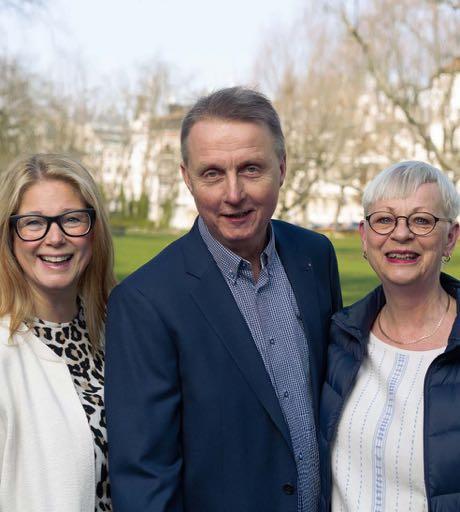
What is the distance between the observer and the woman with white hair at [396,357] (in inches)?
117

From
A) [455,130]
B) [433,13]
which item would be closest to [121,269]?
[433,13]

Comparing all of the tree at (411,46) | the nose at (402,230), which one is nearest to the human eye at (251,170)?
the nose at (402,230)

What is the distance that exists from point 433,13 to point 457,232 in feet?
90.2

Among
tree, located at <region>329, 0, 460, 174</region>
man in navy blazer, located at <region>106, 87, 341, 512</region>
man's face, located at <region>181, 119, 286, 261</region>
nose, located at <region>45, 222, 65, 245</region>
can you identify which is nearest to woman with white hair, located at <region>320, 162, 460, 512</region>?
man in navy blazer, located at <region>106, 87, 341, 512</region>

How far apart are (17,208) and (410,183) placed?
158 cm

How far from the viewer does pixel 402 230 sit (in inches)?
127

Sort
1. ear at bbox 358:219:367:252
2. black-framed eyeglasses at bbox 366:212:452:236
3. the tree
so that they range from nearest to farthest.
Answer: black-framed eyeglasses at bbox 366:212:452:236 < ear at bbox 358:219:367:252 < the tree

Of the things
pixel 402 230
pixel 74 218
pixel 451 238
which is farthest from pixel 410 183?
pixel 74 218

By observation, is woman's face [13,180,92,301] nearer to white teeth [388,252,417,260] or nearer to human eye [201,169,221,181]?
human eye [201,169,221,181]

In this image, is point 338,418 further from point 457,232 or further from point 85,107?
point 85,107

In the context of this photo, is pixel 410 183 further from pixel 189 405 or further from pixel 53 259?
pixel 53 259

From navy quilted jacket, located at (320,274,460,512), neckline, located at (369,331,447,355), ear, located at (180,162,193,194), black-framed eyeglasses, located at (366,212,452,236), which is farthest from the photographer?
ear, located at (180,162,193,194)

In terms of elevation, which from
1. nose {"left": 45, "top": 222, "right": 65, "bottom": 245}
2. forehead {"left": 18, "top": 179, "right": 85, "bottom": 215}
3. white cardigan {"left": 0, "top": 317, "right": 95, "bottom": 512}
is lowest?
white cardigan {"left": 0, "top": 317, "right": 95, "bottom": 512}

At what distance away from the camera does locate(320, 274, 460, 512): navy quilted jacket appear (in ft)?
9.29
